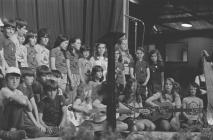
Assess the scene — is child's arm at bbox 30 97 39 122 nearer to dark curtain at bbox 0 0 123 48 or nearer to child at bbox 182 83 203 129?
dark curtain at bbox 0 0 123 48

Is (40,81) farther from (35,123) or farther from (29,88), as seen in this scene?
(35,123)

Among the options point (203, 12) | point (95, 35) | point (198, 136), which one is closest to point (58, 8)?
point (95, 35)

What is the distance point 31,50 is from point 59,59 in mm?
670

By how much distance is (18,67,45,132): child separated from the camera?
18.2 ft

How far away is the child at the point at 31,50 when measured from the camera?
6.41m

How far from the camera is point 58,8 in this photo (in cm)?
809

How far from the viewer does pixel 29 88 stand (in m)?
5.76

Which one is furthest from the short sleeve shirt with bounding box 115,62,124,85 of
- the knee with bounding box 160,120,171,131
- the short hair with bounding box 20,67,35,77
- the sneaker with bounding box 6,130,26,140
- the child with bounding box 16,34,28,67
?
the sneaker with bounding box 6,130,26,140

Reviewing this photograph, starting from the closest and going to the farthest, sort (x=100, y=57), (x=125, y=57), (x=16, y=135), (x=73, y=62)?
(x=16, y=135) < (x=73, y=62) < (x=100, y=57) < (x=125, y=57)

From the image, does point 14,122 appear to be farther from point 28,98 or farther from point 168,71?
point 168,71

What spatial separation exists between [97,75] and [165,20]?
27.8 ft

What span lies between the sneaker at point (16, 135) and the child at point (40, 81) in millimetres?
832

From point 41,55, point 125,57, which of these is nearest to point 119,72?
point 125,57

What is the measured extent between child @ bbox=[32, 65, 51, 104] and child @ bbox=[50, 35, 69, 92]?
60 centimetres
